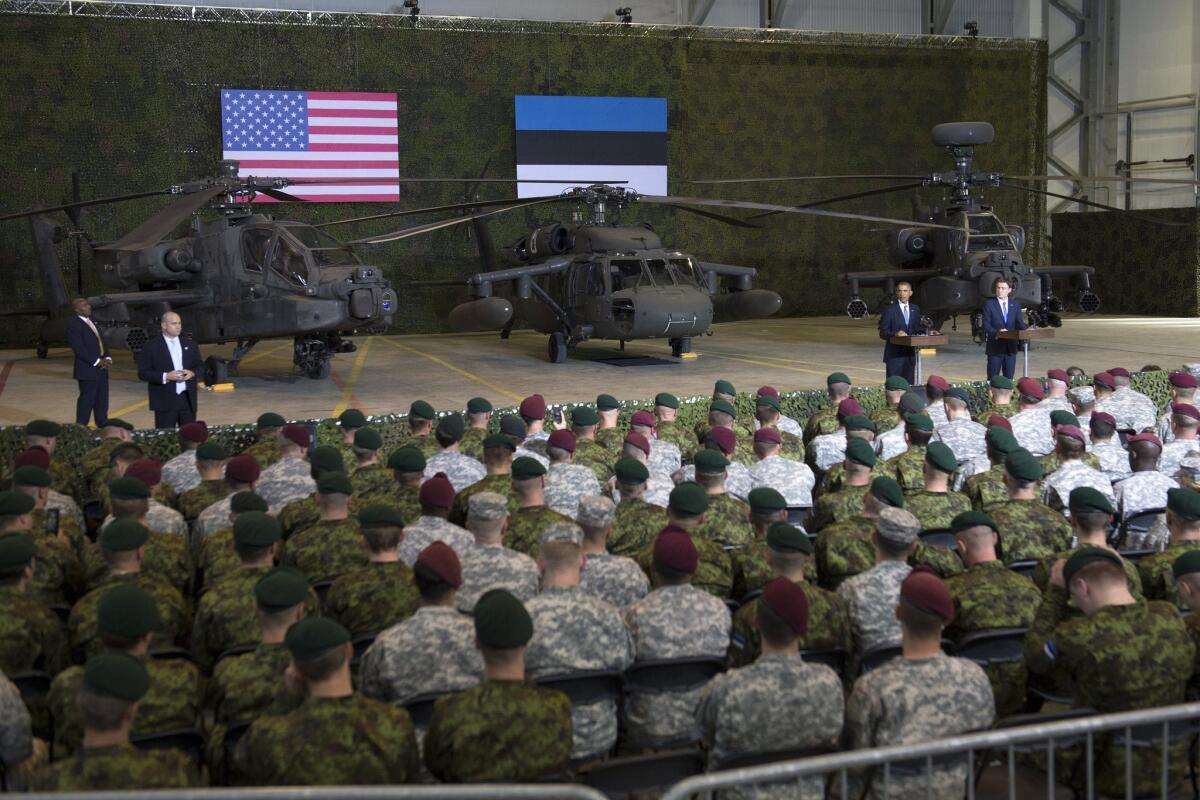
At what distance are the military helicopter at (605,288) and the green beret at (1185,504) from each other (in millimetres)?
9715

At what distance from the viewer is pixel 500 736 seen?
333 cm

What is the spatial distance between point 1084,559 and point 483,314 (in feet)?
37.3

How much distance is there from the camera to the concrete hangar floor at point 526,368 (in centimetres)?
1305

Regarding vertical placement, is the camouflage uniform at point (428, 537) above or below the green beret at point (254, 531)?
below

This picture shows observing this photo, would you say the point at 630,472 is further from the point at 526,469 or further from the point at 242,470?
the point at 242,470

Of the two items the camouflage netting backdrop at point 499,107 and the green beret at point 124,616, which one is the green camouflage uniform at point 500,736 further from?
the camouflage netting backdrop at point 499,107

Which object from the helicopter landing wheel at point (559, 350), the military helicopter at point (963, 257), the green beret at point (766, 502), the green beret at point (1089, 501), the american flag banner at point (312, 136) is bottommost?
the green beret at point (766, 502)

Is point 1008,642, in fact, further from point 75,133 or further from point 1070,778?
point 75,133

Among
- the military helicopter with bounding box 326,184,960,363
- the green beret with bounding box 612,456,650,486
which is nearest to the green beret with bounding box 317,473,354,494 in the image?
the green beret with bounding box 612,456,650,486

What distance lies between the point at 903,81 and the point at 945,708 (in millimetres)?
23045

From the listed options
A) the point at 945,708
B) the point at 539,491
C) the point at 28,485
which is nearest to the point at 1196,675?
the point at 945,708

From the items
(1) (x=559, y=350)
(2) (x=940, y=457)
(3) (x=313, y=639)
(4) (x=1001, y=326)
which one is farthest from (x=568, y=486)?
(1) (x=559, y=350)

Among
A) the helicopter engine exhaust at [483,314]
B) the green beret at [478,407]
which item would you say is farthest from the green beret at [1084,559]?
the helicopter engine exhaust at [483,314]

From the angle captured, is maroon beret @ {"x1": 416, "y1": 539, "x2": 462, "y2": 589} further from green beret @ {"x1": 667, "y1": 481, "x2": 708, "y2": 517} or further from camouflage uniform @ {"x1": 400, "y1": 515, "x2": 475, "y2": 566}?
green beret @ {"x1": 667, "y1": 481, "x2": 708, "y2": 517}
